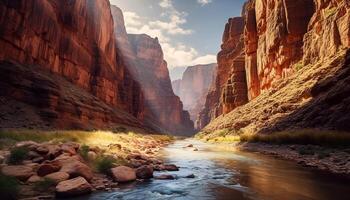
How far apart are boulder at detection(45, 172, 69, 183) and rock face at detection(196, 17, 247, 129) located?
84.6 metres

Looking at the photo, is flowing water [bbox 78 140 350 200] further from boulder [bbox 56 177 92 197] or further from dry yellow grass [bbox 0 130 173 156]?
dry yellow grass [bbox 0 130 173 156]

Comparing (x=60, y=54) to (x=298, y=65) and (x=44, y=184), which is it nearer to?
(x=298, y=65)

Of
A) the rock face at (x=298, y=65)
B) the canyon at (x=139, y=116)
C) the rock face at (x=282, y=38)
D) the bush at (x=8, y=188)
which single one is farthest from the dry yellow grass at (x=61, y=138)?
the rock face at (x=282, y=38)

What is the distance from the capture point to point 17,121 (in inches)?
1252

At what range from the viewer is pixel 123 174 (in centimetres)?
1032

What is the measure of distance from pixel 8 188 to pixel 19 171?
1.55 meters

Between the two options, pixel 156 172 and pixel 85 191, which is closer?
pixel 85 191

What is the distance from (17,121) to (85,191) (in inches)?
1109

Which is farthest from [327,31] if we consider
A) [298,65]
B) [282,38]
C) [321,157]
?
[321,157]

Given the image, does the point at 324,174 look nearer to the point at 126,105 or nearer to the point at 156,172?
the point at 156,172

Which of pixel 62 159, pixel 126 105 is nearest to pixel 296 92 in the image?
pixel 62 159

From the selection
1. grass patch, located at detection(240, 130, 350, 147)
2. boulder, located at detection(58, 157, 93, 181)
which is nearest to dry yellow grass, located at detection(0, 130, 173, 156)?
boulder, located at detection(58, 157, 93, 181)

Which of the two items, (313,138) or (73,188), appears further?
(313,138)

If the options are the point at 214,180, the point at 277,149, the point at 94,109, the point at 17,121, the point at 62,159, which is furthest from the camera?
the point at 94,109
